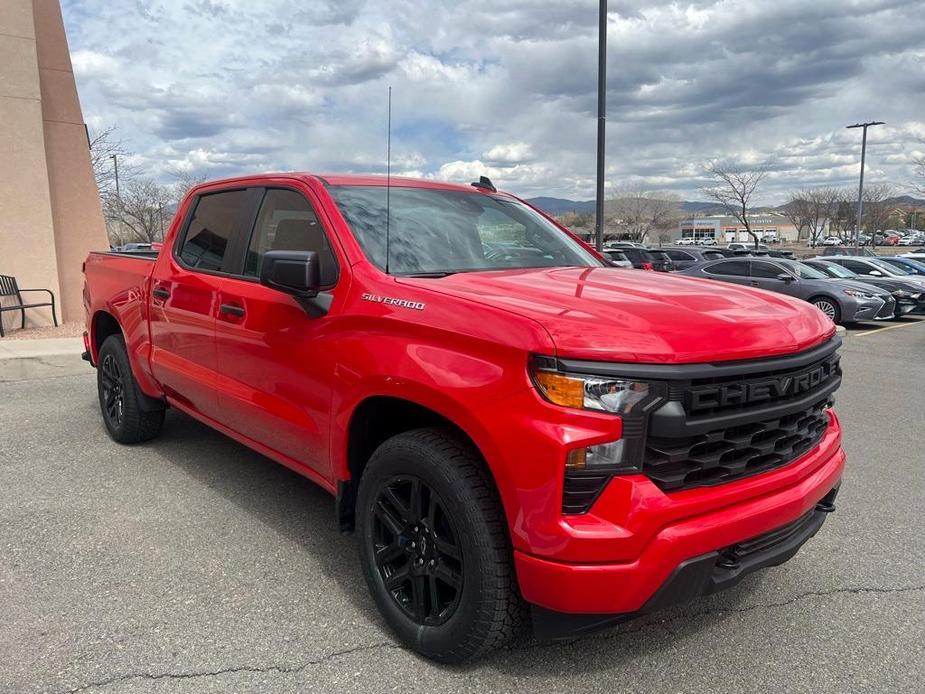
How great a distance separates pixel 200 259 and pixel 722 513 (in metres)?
3.24

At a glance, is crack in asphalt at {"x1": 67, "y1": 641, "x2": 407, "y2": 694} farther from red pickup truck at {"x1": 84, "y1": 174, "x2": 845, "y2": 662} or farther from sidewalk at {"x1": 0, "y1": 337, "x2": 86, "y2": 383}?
sidewalk at {"x1": 0, "y1": 337, "x2": 86, "y2": 383}

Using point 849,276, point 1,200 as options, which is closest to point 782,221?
point 849,276

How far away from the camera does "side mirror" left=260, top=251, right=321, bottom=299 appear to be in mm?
2926

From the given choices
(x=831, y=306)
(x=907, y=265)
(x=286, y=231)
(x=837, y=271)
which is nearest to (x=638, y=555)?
(x=286, y=231)

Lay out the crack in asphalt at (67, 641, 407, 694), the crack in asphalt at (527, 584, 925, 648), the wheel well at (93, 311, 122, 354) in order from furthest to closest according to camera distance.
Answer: the wheel well at (93, 311, 122, 354) < the crack in asphalt at (527, 584, 925, 648) < the crack in asphalt at (67, 641, 407, 694)

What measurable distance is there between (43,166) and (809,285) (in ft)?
50.5

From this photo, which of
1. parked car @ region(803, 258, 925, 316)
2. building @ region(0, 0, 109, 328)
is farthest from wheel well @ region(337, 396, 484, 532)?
parked car @ region(803, 258, 925, 316)

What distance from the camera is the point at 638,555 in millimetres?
2240

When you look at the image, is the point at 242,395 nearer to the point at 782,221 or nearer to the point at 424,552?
the point at 424,552

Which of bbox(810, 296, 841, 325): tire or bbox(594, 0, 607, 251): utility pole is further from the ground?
bbox(594, 0, 607, 251): utility pole

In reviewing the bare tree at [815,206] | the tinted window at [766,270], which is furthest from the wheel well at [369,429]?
the bare tree at [815,206]

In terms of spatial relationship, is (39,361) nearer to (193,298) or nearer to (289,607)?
(193,298)

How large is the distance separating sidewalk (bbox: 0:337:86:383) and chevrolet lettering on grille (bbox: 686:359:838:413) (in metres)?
8.22

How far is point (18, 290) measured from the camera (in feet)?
39.8
